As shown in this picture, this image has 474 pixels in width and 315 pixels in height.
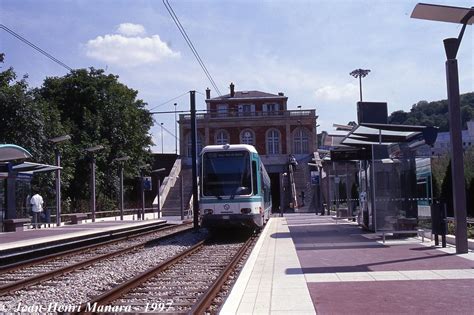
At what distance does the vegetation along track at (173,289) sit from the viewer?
29.2ft

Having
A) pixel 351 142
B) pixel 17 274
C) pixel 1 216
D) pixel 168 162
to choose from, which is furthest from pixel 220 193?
pixel 168 162

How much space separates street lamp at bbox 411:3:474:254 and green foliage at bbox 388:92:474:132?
209 feet

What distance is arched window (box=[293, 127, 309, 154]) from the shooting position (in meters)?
76.6

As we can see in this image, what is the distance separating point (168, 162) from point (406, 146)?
6372 cm

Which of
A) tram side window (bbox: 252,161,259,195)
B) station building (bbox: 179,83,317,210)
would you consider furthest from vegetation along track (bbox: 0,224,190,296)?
station building (bbox: 179,83,317,210)

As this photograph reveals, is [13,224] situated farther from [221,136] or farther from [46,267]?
[221,136]

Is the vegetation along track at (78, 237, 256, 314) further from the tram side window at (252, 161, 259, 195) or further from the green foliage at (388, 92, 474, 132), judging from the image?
the green foliage at (388, 92, 474, 132)

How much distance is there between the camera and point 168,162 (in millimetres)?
80750

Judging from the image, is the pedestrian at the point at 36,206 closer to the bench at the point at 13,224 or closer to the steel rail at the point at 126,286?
the bench at the point at 13,224

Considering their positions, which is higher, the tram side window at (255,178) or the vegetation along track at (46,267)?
the tram side window at (255,178)

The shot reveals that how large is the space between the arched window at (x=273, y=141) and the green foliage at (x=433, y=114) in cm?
1928

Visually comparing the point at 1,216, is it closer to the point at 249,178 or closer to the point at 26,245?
the point at 26,245

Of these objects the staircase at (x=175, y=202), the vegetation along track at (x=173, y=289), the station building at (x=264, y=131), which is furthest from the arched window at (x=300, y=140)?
the vegetation along track at (x=173, y=289)

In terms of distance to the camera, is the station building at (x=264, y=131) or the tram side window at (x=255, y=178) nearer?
the tram side window at (x=255, y=178)
